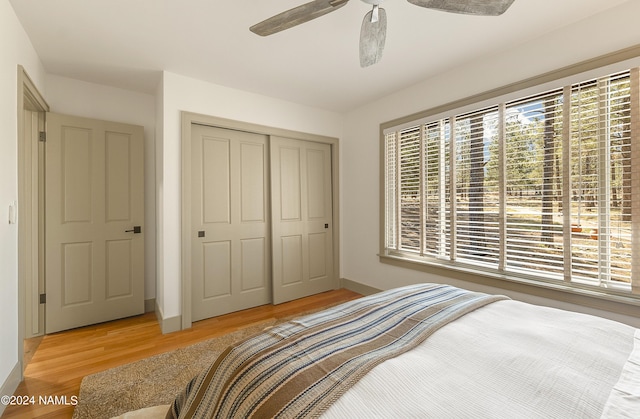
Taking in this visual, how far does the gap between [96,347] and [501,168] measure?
3.77 meters

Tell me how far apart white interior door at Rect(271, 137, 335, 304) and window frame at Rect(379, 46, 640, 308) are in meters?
0.83

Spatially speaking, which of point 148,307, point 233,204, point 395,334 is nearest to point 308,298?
point 233,204

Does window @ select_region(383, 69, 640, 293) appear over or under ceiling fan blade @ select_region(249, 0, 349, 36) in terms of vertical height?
under

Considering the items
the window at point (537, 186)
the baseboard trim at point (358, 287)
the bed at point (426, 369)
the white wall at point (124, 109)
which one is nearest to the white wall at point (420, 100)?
the baseboard trim at point (358, 287)

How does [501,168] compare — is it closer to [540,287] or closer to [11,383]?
[540,287]

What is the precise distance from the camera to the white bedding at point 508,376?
761mm

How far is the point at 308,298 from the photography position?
3.69 meters

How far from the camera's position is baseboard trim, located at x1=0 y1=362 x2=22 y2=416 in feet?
5.51

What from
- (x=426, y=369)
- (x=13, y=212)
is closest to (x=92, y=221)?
(x=13, y=212)

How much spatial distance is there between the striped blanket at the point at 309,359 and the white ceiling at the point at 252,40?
1.90 m

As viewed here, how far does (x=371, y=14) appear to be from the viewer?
159cm

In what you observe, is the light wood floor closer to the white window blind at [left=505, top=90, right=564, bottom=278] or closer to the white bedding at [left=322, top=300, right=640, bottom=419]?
the white bedding at [left=322, top=300, right=640, bottom=419]

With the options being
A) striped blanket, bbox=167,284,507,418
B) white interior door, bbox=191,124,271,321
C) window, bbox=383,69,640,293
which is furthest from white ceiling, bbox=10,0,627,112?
striped blanket, bbox=167,284,507,418

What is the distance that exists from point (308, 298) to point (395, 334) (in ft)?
8.56
